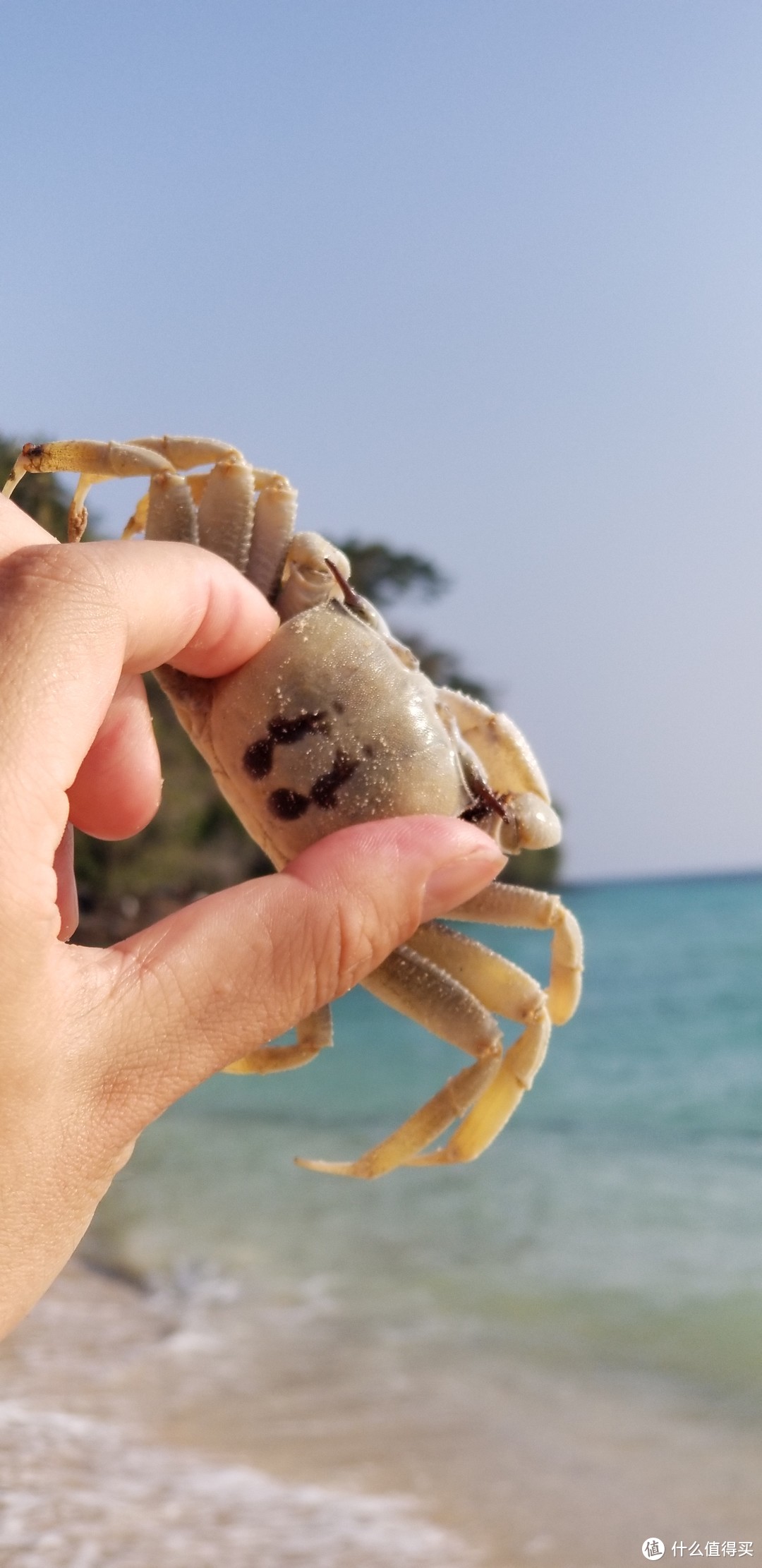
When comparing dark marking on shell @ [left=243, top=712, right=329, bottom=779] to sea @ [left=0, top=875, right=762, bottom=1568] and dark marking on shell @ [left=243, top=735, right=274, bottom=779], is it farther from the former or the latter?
sea @ [left=0, top=875, right=762, bottom=1568]

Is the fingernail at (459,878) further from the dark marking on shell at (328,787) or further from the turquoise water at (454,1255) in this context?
the turquoise water at (454,1255)

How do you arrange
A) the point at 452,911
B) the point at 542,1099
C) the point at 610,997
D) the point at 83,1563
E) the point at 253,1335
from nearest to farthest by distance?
the point at 452,911 < the point at 83,1563 < the point at 253,1335 < the point at 542,1099 < the point at 610,997

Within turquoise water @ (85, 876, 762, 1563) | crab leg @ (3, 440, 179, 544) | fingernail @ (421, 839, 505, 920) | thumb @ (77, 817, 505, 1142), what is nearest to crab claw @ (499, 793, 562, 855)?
fingernail @ (421, 839, 505, 920)

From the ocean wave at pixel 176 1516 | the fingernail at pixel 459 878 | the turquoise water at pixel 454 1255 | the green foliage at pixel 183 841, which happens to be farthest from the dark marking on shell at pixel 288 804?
the green foliage at pixel 183 841

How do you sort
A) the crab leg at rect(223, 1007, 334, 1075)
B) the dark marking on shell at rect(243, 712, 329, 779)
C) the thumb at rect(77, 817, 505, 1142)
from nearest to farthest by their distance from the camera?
1. the thumb at rect(77, 817, 505, 1142)
2. the dark marking on shell at rect(243, 712, 329, 779)
3. the crab leg at rect(223, 1007, 334, 1075)

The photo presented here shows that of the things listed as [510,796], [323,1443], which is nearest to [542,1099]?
[323,1443]

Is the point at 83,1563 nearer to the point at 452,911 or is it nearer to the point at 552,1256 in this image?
the point at 452,911
